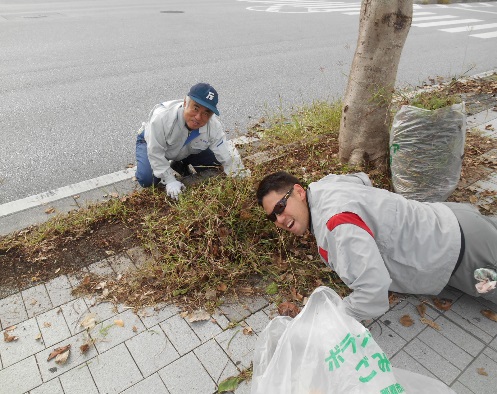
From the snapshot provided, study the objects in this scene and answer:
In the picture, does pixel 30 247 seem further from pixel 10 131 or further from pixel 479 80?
pixel 479 80

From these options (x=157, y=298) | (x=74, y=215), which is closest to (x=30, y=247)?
(x=74, y=215)

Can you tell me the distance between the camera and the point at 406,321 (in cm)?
273

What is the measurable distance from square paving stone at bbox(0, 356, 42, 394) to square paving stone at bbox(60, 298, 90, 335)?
29 cm

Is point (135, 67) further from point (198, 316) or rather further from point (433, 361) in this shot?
point (433, 361)

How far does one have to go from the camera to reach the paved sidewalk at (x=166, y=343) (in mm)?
2346

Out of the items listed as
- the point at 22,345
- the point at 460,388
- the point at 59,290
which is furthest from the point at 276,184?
the point at 22,345

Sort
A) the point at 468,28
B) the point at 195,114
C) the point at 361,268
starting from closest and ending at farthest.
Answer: the point at 361,268
the point at 195,114
the point at 468,28

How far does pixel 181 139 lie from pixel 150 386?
7.90 feet

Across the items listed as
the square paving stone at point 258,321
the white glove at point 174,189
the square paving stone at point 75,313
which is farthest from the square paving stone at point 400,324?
the white glove at point 174,189

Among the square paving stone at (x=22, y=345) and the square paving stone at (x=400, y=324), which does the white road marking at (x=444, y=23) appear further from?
the square paving stone at (x=22, y=345)

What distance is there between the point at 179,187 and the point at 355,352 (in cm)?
253

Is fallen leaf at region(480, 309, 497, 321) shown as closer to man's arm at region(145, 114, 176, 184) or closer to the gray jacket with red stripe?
the gray jacket with red stripe

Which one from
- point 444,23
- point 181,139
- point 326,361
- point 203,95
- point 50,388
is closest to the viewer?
point 326,361

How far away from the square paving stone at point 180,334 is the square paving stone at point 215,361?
0.20 ft
